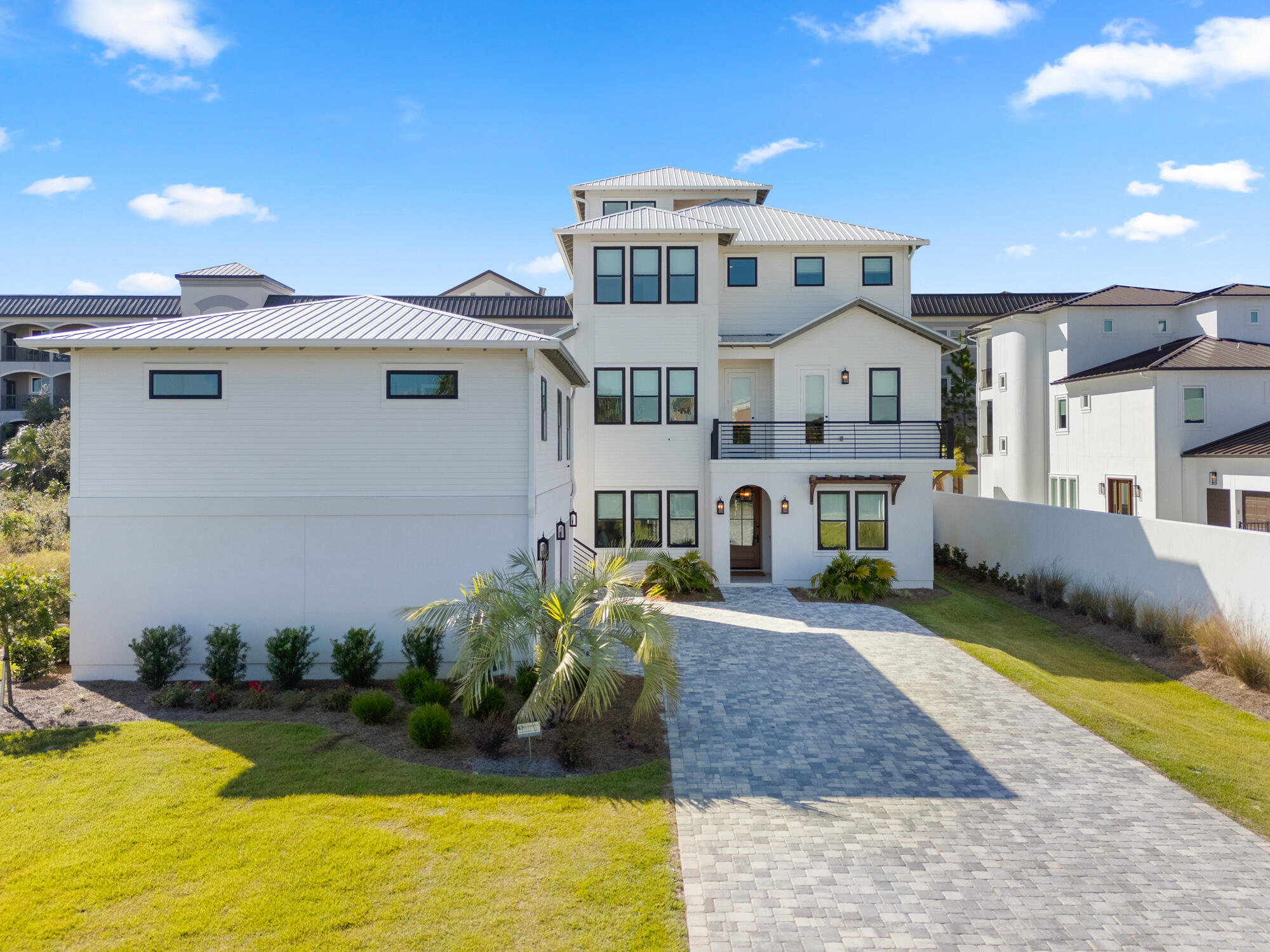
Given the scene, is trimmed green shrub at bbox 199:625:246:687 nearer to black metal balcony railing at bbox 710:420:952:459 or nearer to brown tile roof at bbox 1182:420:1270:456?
black metal balcony railing at bbox 710:420:952:459

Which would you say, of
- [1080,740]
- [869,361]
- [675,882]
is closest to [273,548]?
[675,882]

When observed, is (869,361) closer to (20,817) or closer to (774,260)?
(774,260)

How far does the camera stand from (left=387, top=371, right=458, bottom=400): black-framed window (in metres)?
12.1

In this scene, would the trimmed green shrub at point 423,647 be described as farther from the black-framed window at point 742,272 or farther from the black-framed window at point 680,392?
the black-framed window at point 742,272

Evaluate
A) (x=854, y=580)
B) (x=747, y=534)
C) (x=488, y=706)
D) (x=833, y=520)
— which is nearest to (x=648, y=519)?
(x=747, y=534)

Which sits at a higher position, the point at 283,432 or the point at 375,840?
the point at 283,432

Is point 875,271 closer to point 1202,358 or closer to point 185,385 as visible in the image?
point 1202,358

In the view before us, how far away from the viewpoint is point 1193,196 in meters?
18.4

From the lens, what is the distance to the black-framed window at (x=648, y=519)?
20.0m

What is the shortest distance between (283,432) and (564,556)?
689cm

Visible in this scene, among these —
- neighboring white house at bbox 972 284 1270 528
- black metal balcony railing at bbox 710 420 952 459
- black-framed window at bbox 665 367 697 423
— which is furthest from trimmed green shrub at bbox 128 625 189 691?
neighboring white house at bbox 972 284 1270 528

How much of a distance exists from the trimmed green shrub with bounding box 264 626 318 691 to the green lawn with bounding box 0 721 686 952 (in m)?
2.25

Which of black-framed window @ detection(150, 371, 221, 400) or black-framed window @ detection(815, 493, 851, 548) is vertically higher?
black-framed window @ detection(150, 371, 221, 400)

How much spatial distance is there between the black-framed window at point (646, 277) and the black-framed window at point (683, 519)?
516cm
